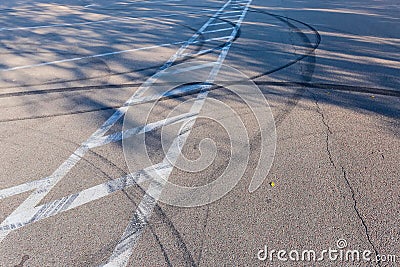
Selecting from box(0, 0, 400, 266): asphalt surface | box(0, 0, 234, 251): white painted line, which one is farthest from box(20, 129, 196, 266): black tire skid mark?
box(0, 0, 234, 251): white painted line

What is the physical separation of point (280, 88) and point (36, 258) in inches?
185

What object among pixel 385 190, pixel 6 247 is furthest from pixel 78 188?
pixel 385 190

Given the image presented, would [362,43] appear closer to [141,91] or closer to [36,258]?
[141,91]

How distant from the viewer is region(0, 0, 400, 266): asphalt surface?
2.79 meters

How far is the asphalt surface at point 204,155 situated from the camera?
9.14 feet

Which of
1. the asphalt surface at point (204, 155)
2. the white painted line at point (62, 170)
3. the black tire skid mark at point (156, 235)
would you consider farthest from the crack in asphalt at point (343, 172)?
the white painted line at point (62, 170)

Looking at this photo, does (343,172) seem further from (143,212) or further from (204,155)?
(143,212)

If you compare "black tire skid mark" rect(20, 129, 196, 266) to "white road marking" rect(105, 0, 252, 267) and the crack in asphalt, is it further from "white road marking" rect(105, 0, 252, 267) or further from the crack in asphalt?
the crack in asphalt

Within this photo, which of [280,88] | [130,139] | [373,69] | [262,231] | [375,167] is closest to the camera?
[262,231]

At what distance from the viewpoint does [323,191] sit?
11.0ft

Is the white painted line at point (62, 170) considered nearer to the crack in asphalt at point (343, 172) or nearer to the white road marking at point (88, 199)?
the white road marking at point (88, 199)

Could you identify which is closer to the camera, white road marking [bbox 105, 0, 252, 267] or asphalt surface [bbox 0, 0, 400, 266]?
white road marking [bbox 105, 0, 252, 267]

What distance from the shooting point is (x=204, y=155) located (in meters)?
3.97

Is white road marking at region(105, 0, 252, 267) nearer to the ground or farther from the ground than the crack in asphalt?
nearer to the ground
